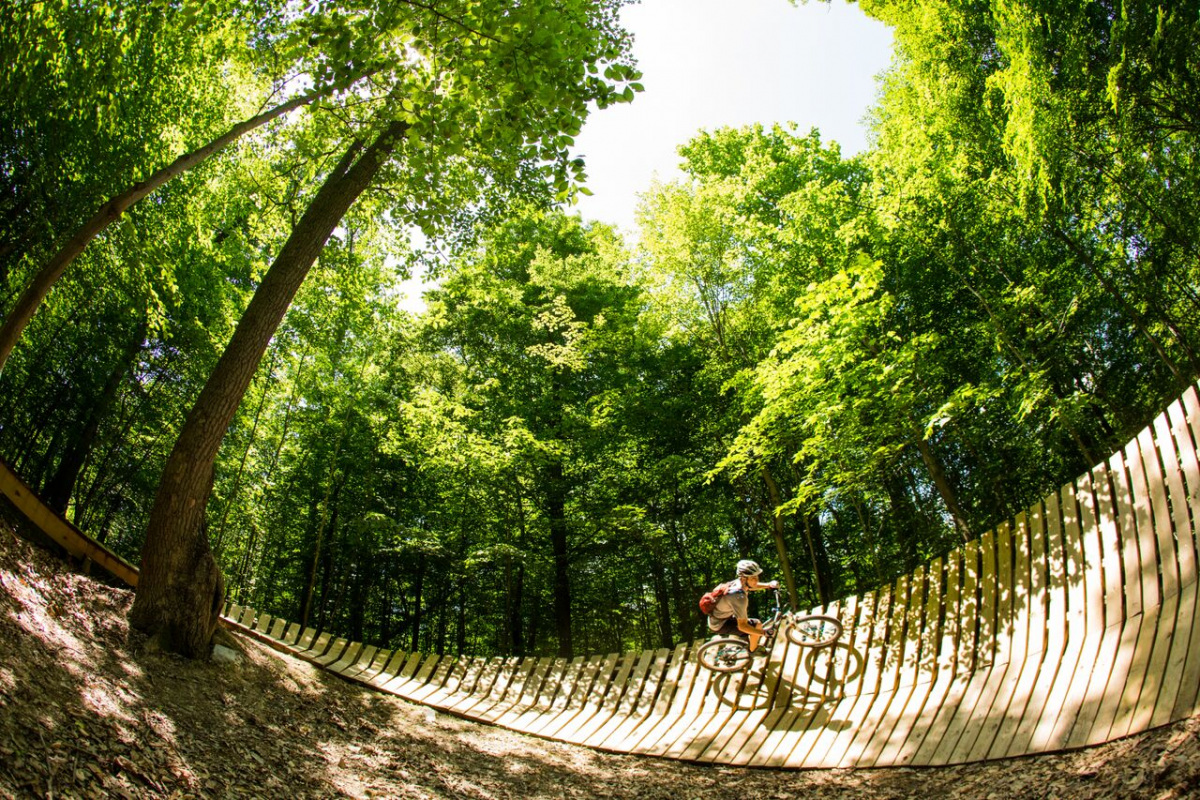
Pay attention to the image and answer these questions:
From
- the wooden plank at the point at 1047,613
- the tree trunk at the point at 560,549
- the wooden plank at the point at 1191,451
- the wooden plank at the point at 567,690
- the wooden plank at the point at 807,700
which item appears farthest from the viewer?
the tree trunk at the point at 560,549

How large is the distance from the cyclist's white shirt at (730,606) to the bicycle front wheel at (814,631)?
44cm

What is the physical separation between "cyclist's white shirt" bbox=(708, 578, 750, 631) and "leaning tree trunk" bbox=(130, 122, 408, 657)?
4425 millimetres

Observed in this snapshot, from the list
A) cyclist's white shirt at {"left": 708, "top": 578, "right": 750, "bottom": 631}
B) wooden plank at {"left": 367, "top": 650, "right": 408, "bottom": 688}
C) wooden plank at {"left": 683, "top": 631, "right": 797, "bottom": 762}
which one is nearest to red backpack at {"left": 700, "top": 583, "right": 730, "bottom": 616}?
cyclist's white shirt at {"left": 708, "top": 578, "right": 750, "bottom": 631}

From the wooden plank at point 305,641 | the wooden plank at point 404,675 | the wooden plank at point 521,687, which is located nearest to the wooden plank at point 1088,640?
the wooden plank at point 521,687

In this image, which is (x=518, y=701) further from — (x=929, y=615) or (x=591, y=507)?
(x=591, y=507)

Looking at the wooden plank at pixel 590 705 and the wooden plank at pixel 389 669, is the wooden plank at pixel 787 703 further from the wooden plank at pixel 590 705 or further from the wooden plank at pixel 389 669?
the wooden plank at pixel 389 669

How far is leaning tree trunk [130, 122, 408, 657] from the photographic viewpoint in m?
4.81

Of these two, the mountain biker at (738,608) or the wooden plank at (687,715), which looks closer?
the wooden plank at (687,715)

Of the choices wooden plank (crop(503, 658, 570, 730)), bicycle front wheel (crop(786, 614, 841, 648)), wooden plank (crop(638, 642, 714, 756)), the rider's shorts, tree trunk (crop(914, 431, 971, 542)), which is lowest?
wooden plank (crop(503, 658, 570, 730))

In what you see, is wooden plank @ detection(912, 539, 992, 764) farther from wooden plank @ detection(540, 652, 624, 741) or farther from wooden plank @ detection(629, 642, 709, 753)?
wooden plank @ detection(540, 652, 624, 741)

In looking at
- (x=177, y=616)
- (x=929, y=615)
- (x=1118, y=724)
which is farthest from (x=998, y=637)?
(x=177, y=616)

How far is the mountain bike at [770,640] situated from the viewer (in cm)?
527

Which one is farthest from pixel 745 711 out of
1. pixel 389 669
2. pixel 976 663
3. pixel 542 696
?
pixel 389 669

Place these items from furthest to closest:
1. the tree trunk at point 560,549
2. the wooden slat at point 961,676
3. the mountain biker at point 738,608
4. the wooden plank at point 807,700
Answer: the tree trunk at point 560,549 < the mountain biker at point 738,608 < the wooden plank at point 807,700 < the wooden slat at point 961,676
